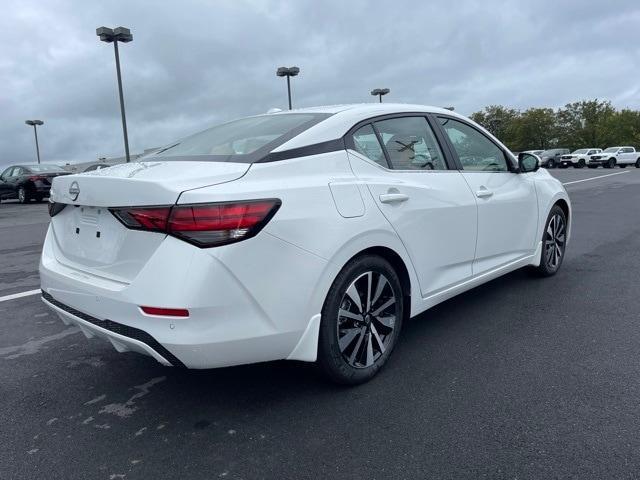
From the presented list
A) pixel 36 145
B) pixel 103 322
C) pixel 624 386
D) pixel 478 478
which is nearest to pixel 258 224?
pixel 103 322

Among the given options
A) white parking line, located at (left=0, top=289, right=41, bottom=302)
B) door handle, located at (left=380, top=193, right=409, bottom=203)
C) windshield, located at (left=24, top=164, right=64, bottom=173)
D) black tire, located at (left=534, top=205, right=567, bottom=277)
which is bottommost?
white parking line, located at (left=0, top=289, right=41, bottom=302)

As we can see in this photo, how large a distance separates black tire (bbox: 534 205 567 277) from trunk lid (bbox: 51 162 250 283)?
346 cm

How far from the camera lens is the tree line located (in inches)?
2808

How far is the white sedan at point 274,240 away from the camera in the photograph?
7.38ft

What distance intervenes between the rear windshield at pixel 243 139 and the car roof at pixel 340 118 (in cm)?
5

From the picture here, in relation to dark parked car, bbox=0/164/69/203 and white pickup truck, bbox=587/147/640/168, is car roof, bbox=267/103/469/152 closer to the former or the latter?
dark parked car, bbox=0/164/69/203

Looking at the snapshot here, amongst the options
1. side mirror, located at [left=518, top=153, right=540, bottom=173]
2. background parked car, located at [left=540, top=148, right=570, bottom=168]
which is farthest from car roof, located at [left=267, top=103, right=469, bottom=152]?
background parked car, located at [left=540, top=148, right=570, bottom=168]

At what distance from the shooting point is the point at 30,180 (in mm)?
19375

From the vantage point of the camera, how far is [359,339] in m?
2.87

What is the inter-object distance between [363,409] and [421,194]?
1.32 meters

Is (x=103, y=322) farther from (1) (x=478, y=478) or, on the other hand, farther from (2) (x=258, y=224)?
(1) (x=478, y=478)

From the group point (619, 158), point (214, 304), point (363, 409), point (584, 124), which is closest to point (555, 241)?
point (363, 409)

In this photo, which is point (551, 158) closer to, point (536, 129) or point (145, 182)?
point (536, 129)

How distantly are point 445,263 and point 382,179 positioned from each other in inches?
31.6
